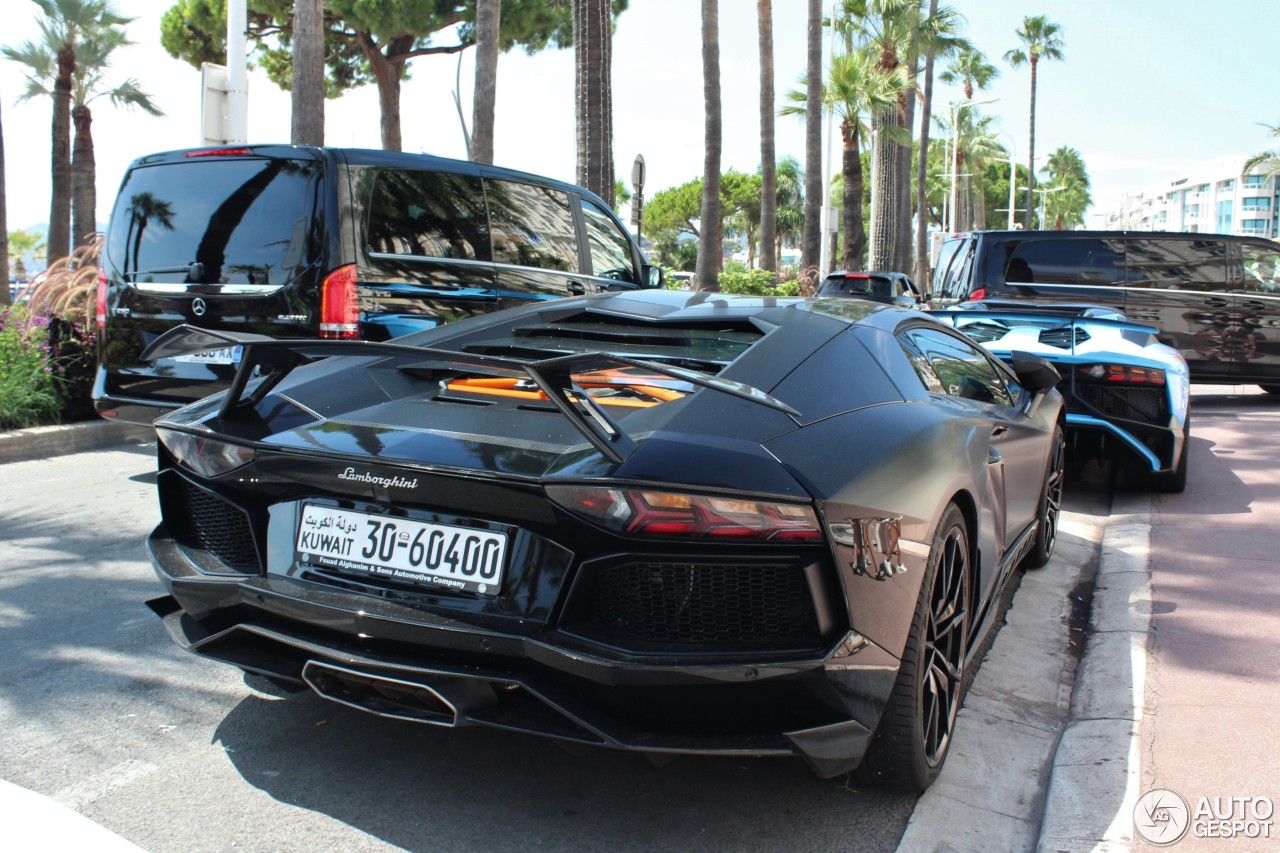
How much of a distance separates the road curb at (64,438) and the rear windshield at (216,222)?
1.40 metres

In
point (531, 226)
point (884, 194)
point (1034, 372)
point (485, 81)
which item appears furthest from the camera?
point (884, 194)

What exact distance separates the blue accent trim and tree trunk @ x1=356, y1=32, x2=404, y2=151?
23687mm

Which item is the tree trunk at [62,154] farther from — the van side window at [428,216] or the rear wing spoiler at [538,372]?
the rear wing spoiler at [538,372]

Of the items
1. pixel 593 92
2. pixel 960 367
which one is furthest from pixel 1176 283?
pixel 960 367

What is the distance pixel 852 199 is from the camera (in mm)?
27094

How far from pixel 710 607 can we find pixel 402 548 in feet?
2.48

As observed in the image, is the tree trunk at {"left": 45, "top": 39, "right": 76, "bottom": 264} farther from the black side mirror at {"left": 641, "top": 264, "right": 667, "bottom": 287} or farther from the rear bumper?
the rear bumper

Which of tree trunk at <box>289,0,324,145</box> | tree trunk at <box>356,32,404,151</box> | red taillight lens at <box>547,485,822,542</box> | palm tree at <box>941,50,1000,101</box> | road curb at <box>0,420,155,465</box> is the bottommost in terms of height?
road curb at <box>0,420,155,465</box>

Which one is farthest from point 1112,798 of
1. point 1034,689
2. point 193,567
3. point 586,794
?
point 193,567

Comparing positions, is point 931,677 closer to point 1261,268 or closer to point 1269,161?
point 1261,268

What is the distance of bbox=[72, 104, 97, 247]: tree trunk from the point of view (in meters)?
26.5

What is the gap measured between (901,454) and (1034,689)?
62.1 inches

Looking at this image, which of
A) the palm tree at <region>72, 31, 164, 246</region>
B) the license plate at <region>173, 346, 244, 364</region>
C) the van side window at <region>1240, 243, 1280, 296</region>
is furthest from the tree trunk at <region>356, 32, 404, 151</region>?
the license plate at <region>173, 346, 244, 364</region>

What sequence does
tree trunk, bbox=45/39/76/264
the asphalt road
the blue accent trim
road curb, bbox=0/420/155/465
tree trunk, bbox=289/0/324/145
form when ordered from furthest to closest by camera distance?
tree trunk, bbox=45/39/76/264, tree trunk, bbox=289/0/324/145, road curb, bbox=0/420/155/465, the blue accent trim, the asphalt road
